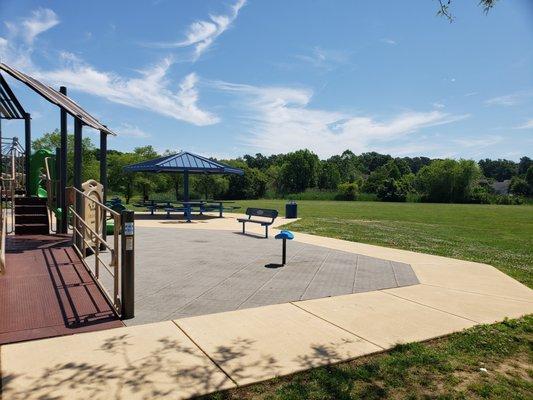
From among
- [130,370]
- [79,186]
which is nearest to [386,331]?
[130,370]

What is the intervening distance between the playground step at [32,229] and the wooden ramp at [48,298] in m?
2.61

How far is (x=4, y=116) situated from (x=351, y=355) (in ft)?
46.1

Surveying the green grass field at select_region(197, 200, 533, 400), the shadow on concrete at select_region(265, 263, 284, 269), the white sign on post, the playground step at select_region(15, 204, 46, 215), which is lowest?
the green grass field at select_region(197, 200, 533, 400)

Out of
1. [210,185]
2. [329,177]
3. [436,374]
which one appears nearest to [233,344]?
[436,374]

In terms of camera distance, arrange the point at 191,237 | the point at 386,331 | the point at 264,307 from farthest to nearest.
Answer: the point at 191,237 < the point at 264,307 < the point at 386,331

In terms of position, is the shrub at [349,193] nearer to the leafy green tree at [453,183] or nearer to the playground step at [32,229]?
the leafy green tree at [453,183]

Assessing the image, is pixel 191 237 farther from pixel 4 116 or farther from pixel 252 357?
pixel 252 357

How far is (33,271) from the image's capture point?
6527 mm

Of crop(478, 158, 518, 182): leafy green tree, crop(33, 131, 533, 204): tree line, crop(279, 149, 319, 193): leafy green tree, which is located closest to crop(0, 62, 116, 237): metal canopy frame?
crop(33, 131, 533, 204): tree line

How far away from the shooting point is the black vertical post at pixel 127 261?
15.2ft

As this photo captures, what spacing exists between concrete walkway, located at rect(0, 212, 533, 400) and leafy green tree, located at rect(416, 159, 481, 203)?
2570 inches

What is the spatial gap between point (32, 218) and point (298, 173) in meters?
79.6

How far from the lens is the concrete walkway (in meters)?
3.20

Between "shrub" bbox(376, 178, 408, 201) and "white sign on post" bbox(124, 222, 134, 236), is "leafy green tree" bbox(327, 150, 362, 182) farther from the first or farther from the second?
"white sign on post" bbox(124, 222, 134, 236)
